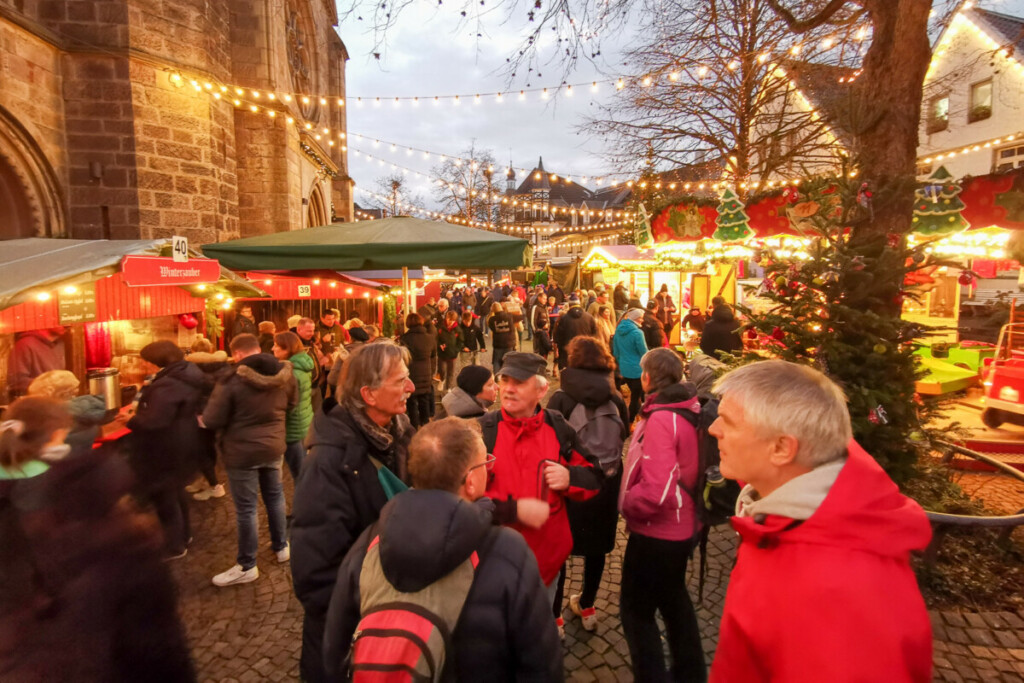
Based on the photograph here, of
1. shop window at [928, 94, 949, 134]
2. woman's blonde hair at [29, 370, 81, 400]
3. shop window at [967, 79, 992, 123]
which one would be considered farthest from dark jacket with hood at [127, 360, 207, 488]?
shop window at [928, 94, 949, 134]

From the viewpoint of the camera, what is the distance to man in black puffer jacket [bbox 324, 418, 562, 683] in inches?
51.4

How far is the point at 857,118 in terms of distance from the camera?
A: 4.27m

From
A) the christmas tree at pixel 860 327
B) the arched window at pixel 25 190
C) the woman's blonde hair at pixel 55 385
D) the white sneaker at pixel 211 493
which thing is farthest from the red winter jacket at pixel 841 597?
the arched window at pixel 25 190

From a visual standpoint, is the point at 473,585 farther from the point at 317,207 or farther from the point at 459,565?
the point at 317,207

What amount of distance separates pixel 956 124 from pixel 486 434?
23142 millimetres

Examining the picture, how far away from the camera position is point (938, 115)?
18.7 metres

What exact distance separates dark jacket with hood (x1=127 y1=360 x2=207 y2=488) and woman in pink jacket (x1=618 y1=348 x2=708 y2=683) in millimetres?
3462

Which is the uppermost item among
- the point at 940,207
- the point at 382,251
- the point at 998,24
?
the point at 998,24

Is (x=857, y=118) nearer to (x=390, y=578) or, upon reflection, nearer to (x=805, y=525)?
(x=805, y=525)

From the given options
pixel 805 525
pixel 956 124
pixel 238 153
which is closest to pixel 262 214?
pixel 238 153

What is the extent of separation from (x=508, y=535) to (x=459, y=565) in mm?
195

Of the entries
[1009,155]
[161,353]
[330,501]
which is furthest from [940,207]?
[1009,155]

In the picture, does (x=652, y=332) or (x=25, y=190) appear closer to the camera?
(x=25, y=190)

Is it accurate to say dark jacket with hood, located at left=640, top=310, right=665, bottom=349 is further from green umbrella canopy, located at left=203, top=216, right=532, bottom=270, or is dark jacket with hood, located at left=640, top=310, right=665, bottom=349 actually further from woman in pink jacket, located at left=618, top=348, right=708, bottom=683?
woman in pink jacket, located at left=618, top=348, right=708, bottom=683
